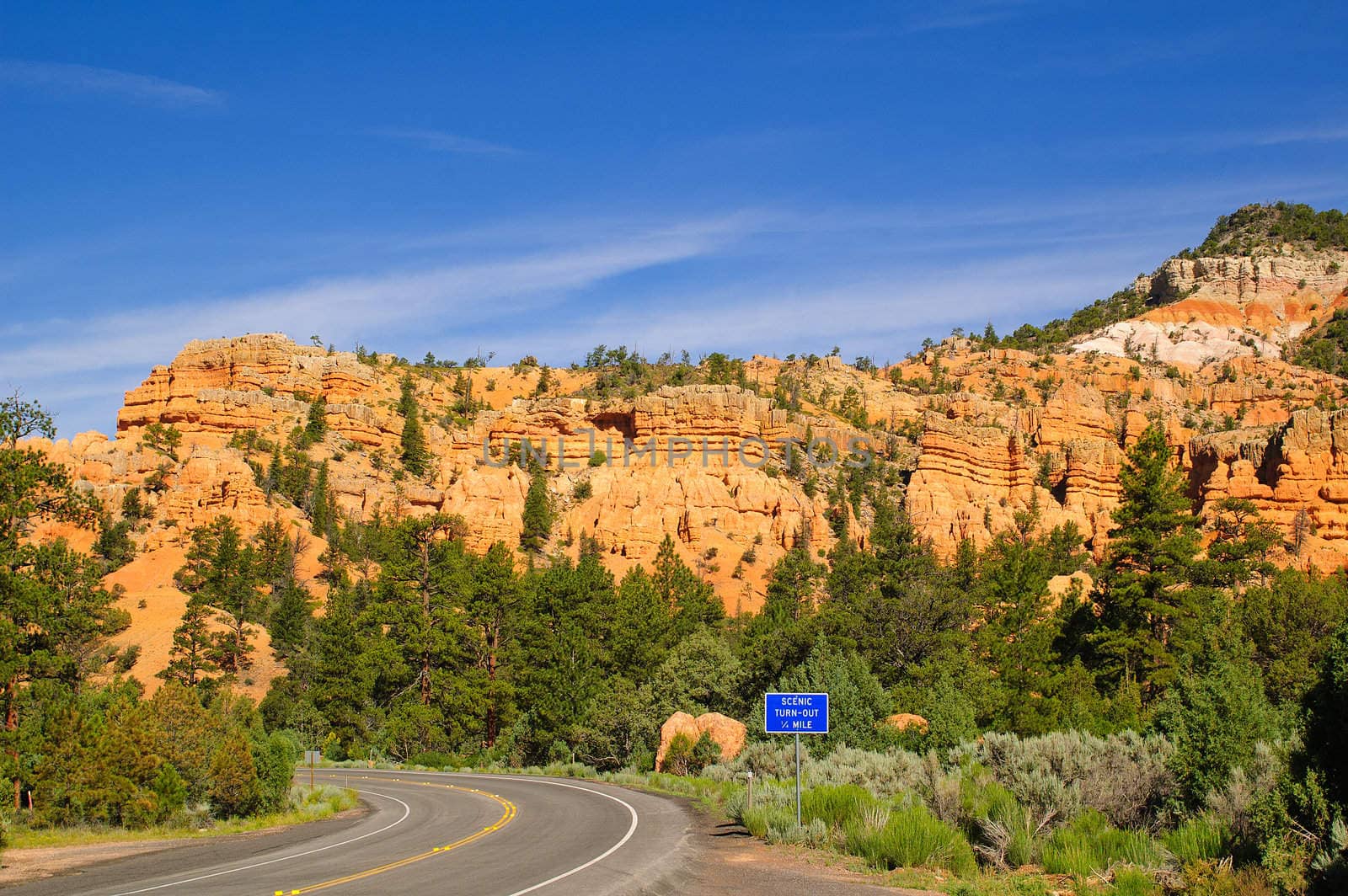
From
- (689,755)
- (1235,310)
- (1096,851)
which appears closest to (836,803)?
(1096,851)

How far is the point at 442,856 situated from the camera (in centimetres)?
1784

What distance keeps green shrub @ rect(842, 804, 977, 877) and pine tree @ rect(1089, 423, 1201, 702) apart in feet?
86.5

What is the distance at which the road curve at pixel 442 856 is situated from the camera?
48.2ft

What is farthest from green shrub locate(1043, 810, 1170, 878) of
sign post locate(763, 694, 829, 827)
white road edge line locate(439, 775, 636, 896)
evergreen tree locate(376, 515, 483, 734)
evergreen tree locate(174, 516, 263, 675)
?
evergreen tree locate(174, 516, 263, 675)

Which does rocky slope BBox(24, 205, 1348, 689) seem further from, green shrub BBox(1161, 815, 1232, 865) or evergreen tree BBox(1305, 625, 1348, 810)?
evergreen tree BBox(1305, 625, 1348, 810)

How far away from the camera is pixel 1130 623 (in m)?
42.5

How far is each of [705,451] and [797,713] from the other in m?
78.8

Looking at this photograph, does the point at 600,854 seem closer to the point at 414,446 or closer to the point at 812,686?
the point at 812,686

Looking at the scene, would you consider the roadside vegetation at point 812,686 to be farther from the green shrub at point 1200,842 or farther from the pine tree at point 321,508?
the pine tree at point 321,508

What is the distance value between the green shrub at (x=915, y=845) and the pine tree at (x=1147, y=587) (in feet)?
86.5

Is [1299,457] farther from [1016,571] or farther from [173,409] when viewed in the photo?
[173,409]

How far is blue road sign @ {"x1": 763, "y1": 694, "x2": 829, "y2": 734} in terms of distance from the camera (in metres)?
18.4

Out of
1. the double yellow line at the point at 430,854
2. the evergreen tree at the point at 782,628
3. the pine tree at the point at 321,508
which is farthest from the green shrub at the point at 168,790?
the pine tree at the point at 321,508

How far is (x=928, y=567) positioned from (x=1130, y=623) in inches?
378
